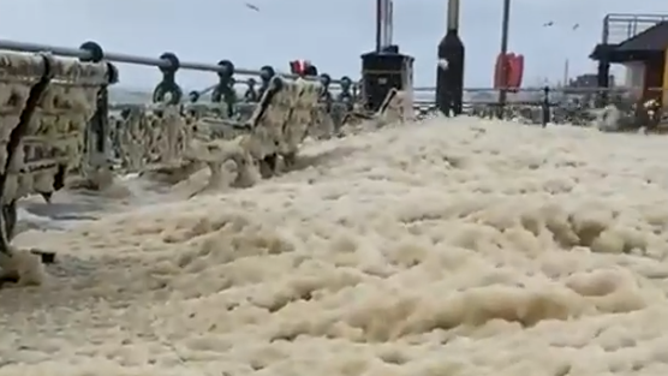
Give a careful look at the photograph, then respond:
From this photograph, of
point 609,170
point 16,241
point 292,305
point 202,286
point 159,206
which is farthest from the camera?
point 609,170

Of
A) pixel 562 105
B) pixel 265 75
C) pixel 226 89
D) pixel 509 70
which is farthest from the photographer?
pixel 509 70

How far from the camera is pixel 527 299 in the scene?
2.02m

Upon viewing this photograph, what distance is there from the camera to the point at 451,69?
455 inches

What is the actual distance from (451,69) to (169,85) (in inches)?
298

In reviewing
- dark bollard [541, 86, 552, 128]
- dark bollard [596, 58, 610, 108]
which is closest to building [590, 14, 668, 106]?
dark bollard [596, 58, 610, 108]

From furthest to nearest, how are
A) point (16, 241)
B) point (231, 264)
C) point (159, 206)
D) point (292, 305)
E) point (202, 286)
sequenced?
point (159, 206), point (16, 241), point (231, 264), point (202, 286), point (292, 305)

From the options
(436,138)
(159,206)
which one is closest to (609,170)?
(436,138)

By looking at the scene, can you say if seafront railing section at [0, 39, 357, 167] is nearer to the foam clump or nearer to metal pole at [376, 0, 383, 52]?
the foam clump

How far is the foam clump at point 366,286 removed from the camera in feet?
5.82

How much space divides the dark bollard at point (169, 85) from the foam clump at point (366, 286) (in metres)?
0.69

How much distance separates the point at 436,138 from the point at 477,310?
11.0ft

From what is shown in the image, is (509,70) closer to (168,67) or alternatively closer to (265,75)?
(265,75)

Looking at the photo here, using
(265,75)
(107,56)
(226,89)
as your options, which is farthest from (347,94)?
(107,56)

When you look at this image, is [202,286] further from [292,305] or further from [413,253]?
[413,253]
